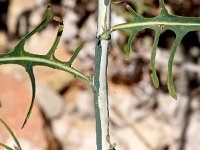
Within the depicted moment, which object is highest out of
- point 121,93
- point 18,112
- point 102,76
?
point 121,93

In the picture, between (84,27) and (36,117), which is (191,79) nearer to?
(84,27)

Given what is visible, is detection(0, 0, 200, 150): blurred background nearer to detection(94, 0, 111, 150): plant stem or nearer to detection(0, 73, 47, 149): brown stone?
detection(0, 73, 47, 149): brown stone

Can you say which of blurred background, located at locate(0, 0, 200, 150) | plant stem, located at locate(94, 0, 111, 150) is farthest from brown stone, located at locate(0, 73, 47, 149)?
plant stem, located at locate(94, 0, 111, 150)

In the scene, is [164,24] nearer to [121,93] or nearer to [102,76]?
[102,76]

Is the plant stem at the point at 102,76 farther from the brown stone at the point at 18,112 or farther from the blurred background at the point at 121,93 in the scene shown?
the blurred background at the point at 121,93

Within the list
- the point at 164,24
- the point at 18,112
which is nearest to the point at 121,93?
the point at 18,112

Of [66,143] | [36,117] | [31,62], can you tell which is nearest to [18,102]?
[36,117]
